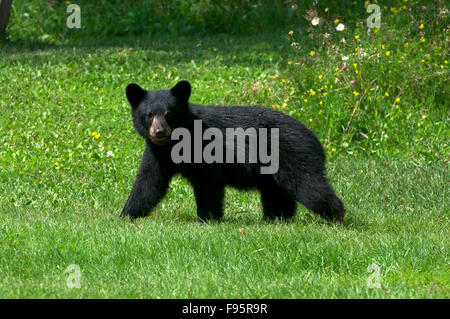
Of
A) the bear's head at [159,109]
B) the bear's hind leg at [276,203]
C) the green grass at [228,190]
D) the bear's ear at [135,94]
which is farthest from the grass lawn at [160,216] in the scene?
the bear's ear at [135,94]

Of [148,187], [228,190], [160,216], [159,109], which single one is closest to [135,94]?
[159,109]

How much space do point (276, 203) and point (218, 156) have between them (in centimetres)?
75

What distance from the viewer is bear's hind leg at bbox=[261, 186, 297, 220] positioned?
6500 mm

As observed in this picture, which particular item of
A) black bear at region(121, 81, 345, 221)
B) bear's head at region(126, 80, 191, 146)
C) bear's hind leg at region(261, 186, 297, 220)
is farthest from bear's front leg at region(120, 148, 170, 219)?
bear's hind leg at region(261, 186, 297, 220)

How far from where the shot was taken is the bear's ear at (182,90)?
234 inches

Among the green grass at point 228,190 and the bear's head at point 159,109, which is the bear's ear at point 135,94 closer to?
the bear's head at point 159,109

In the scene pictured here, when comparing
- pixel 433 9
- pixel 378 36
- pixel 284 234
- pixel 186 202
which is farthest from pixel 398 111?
pixel 284 234

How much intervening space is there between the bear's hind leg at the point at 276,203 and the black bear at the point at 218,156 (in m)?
0.06

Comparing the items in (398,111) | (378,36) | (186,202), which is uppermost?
(378,36)

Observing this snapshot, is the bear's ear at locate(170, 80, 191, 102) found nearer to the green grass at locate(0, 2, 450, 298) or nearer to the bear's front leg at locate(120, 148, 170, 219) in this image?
the bear's front leg at locate(120, 148, 170, 219)

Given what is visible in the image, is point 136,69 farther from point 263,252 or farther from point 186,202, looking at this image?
point 263,252

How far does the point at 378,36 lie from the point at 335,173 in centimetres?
281

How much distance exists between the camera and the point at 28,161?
26.7 feet

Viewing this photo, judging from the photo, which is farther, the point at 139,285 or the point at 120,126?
the point at 120,126
